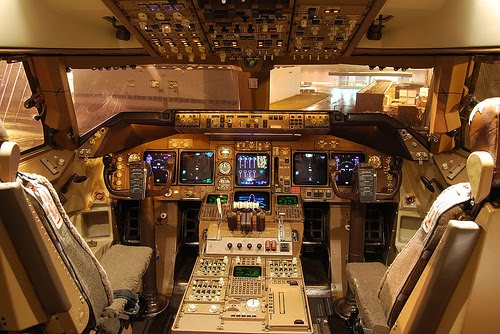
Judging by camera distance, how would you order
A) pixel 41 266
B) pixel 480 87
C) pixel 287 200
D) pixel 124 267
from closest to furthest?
pixel 41 266, pixel 124 267, pixel 480 87, pixel 287 200

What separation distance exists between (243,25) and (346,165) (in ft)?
6.27

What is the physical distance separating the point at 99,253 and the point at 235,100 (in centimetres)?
204

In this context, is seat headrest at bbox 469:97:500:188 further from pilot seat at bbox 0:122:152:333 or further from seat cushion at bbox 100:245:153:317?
seat cushion at bbox 100:245:153:317

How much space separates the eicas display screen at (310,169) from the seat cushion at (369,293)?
1.40 meters

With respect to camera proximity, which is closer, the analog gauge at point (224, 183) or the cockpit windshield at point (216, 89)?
the analog gauge at point (224, 183)

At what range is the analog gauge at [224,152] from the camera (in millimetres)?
3741

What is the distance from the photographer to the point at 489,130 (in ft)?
4.02

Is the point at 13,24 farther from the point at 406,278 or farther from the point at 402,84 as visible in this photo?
the point at 402,84

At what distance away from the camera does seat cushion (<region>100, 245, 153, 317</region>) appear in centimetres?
209

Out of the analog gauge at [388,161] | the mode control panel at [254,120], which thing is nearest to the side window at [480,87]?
the analog gauge at [388,161]

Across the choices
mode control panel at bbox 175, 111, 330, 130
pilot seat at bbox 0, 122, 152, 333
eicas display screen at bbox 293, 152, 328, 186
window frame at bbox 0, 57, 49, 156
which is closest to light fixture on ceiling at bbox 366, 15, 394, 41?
mode control panel at bbox 175, 111, 330, 130

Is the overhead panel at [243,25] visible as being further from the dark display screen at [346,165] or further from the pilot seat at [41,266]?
the dark display screen at [346,165]

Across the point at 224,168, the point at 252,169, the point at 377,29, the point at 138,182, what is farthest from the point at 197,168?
the point at 377,29

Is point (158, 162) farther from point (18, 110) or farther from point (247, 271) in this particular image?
point (247, 271)
